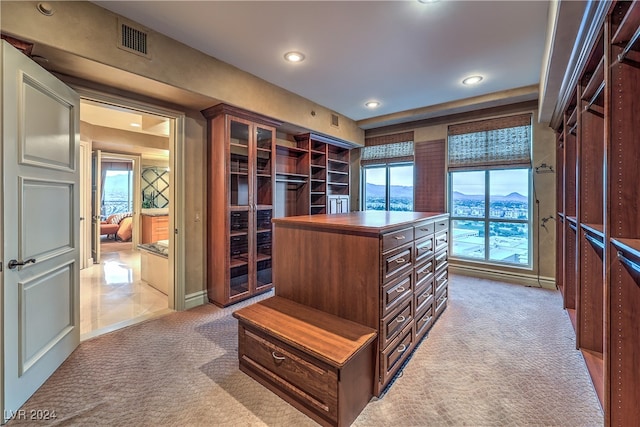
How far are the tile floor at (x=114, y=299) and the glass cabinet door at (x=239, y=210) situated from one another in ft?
2.81

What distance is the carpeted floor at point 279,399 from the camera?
1653mm

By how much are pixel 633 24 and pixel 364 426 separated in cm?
241

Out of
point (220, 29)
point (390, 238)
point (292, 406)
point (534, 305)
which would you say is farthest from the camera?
point (534, 305)

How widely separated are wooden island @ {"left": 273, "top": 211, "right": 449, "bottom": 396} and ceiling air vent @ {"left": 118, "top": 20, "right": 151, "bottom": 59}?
6.20 feet

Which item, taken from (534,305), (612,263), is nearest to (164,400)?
(612,263)

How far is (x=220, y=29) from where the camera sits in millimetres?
2455

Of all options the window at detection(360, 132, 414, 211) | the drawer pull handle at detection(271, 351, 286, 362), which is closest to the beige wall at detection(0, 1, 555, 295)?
the window at detection(360, 132, 414, 211)

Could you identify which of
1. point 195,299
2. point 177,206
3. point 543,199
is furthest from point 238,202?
point 543,199

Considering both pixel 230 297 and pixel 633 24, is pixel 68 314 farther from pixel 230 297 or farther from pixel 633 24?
pixel 633 24

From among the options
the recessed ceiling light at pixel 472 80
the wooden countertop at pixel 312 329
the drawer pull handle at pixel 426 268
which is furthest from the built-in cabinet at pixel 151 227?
the recessed ceiling light at pixel 472 80

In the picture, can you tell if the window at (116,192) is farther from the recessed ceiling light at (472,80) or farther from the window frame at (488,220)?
the recessed ceiling light at (472,80)

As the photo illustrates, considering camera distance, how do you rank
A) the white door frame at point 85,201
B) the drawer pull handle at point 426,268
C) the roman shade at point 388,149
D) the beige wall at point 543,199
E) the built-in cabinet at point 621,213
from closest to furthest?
1. the built-in cabinet at point 621,213
2. the drawer pull handle at point 426,268
3. the beige wall at point 543,199
4. the white door frame at point 85,201
5. the roman shade at point 388,149

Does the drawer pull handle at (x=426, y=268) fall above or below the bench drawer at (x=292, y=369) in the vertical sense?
above

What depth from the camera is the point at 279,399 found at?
1.80 metres
